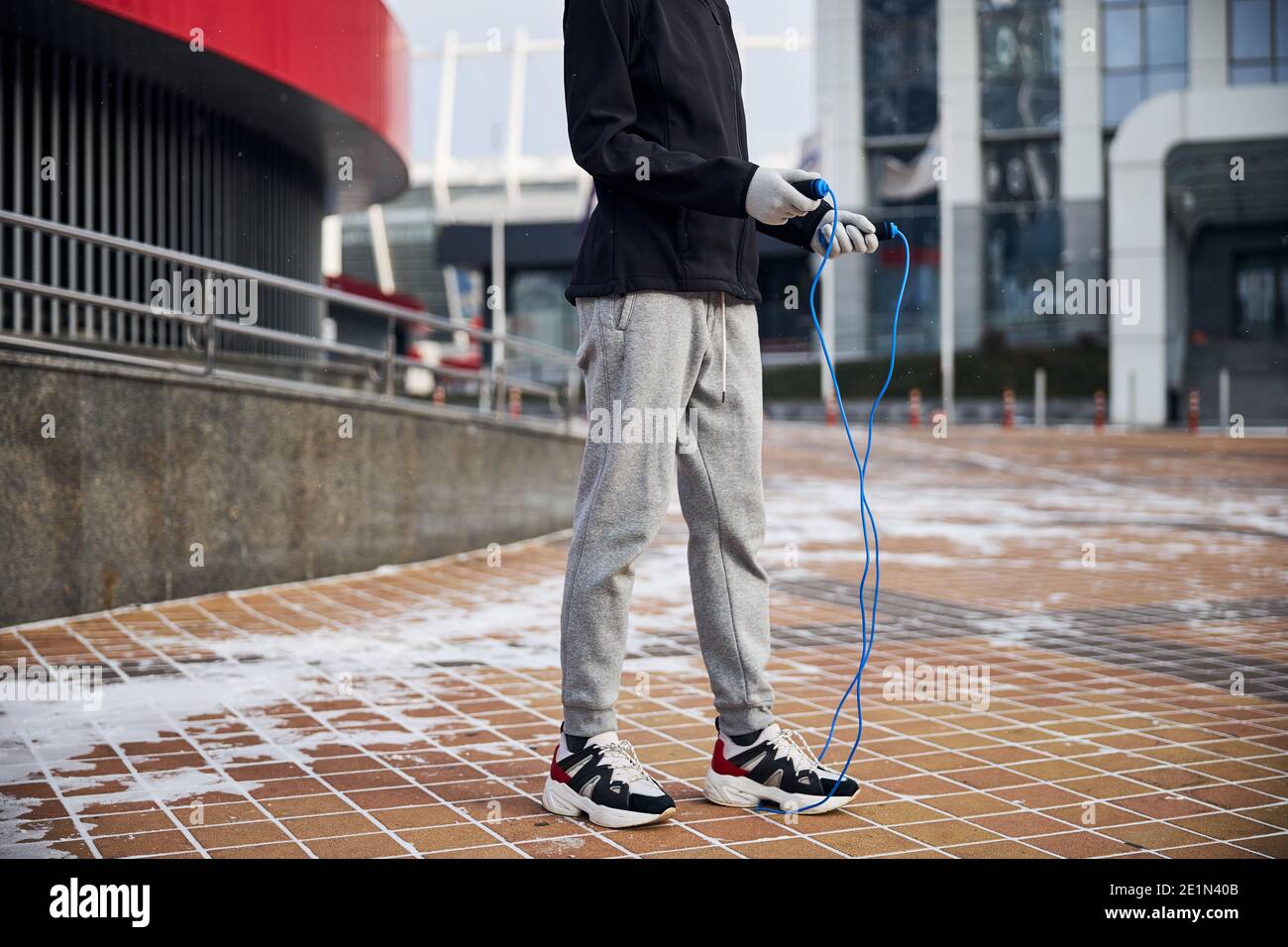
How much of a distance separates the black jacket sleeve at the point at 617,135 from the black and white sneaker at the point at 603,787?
1189 mm

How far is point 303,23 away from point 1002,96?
29163 mm

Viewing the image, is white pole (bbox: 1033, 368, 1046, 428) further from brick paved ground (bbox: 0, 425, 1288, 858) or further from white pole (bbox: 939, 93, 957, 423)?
brick paved ground (bbox: 0, 425, 1288, 858)

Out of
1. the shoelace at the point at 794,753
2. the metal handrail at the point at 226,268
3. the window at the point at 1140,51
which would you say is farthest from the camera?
the window at the point at 1140,51

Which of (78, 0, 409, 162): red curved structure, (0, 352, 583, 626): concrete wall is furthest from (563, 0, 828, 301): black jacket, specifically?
(78, 0, 409, 162): red curved structure

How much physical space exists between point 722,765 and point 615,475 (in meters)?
0.73

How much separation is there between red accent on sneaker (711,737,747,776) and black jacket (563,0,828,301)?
3.42 ft

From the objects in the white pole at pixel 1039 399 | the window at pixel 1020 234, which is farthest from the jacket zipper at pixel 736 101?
the window at pixel 1020 234

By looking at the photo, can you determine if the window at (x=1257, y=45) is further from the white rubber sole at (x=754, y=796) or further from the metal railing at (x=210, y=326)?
the white rubber sole at (x=754, y=796)

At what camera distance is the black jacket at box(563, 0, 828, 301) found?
2.82 meters

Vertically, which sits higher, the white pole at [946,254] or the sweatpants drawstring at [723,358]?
the white pole at [946,254]

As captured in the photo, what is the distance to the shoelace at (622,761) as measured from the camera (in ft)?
9.75

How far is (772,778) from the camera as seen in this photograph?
3.06m
